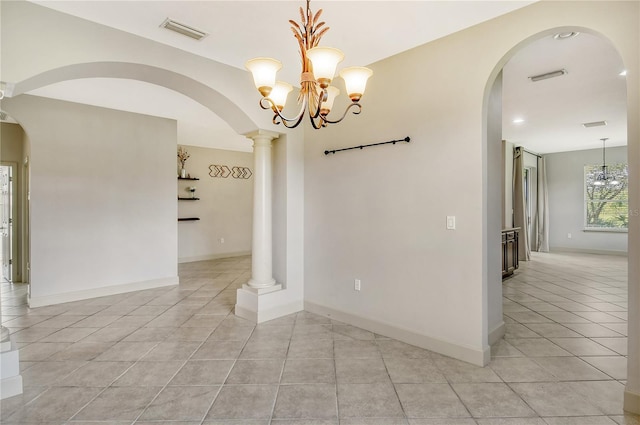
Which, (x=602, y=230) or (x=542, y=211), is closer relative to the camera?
(x=602, y=230)

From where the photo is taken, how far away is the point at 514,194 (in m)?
8.33

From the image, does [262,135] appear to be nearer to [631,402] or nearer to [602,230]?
[631,402]

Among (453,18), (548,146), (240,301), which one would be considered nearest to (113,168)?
(240,301)

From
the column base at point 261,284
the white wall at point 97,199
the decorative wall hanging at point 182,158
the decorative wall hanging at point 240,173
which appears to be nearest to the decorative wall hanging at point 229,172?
the decorative wall hanging at point 240,173

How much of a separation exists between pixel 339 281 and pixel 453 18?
2789 millimetres

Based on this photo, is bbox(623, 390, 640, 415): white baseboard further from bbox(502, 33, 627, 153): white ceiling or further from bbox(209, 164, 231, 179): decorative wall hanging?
bbox(209, 164, 231, 179): decorative wall hanging

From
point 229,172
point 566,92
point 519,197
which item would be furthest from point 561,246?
point 229,172

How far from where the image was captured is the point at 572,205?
9148 mm

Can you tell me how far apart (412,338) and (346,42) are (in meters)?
2.87

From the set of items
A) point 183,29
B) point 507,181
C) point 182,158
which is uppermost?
point 183,29

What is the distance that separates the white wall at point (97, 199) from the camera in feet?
14.0

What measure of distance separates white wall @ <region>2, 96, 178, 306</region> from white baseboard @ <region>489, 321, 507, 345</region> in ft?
15.6

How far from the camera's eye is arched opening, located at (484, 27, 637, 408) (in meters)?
2.90

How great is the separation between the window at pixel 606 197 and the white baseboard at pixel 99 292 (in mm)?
10616
